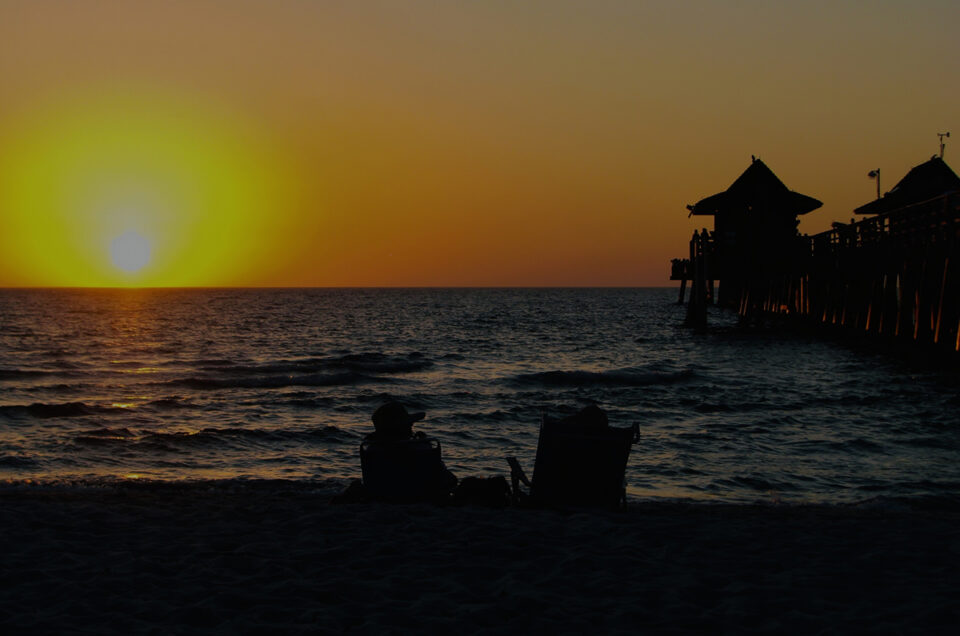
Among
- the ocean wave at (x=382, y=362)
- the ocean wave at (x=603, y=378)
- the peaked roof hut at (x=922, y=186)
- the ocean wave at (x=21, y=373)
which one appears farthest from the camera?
the peaked roof hut at (x=922, y=186)

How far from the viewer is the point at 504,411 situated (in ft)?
69.8

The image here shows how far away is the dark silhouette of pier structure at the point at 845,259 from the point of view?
23.6 m

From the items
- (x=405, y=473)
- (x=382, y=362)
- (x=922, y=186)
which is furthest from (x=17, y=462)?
(x=922, y=186)

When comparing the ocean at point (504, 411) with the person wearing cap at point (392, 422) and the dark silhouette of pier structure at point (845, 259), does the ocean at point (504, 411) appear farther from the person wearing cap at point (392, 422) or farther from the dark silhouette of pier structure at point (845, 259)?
the person wearing cap at point (392, 422)

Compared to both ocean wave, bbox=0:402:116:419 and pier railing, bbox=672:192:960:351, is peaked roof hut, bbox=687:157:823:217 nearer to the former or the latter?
pier railing, bbox=672:192:960:351

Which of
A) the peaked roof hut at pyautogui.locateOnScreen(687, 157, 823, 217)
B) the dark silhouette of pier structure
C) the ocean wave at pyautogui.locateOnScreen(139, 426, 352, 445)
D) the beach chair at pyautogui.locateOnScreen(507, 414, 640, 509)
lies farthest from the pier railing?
the beach chair at pyautogui.locateOnScreen(507, 414, 640, 509)

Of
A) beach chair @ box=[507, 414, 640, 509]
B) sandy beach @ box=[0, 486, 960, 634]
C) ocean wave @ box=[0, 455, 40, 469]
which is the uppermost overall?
beach chair @ box=[507, 414, 640, 509]

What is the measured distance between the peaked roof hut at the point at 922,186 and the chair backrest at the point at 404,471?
34.2 meters

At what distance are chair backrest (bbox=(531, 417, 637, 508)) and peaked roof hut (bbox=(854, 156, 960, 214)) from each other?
33.5 meters

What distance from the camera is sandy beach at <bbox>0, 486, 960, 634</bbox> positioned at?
5957 mm

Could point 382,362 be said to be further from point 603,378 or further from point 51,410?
point 51,410

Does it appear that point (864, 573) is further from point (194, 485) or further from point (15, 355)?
point (15, 355)

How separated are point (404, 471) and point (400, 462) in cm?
13

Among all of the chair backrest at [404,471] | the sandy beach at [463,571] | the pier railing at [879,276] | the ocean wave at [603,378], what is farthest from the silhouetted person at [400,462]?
the ocean wave at [603,378]
